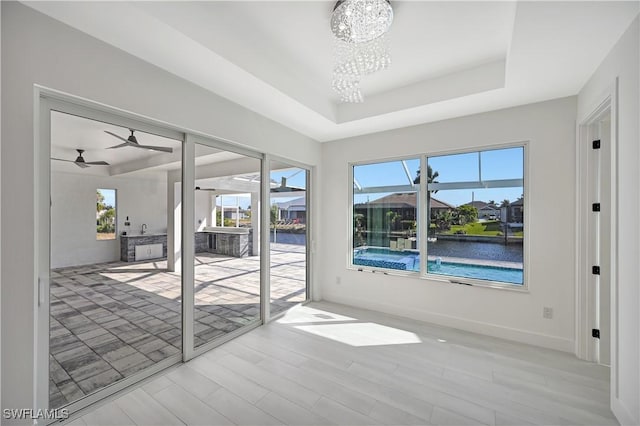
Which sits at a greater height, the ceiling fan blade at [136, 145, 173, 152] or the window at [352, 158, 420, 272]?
the ceiling fan blade at [136, 145, 173, 152]

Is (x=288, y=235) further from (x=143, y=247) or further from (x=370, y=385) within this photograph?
(x=370, y=385)

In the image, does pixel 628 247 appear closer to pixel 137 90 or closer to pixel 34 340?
pixel 137 90

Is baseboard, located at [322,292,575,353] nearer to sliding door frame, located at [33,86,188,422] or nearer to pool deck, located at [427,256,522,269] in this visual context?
pool deck, located at [427,256,522,269]

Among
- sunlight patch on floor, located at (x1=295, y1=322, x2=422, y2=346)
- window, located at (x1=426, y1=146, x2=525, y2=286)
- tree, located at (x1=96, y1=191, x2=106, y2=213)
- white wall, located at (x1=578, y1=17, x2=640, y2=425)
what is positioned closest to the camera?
white wall, located at (x1=578, y1=17, x2=640, y2=425)

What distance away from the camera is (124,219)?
7.95ft

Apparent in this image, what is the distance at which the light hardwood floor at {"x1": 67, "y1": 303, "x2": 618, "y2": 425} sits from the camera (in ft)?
6.28

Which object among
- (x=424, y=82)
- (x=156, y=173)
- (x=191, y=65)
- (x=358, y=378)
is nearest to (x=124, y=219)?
(x=156, y=173)

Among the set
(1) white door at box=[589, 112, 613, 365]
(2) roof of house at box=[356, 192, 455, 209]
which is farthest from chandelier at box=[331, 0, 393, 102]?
(1) white door at box=[589, 112, 613, 365]

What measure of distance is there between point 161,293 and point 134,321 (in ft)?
1.06

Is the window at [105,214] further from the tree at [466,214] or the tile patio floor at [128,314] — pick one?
the tree at [466,214]

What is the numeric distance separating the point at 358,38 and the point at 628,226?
228 cm

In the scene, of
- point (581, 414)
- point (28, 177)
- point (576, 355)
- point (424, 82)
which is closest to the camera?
point (28, 177)

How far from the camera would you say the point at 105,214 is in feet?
7.63

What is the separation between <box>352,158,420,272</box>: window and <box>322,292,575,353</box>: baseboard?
1.88ft
